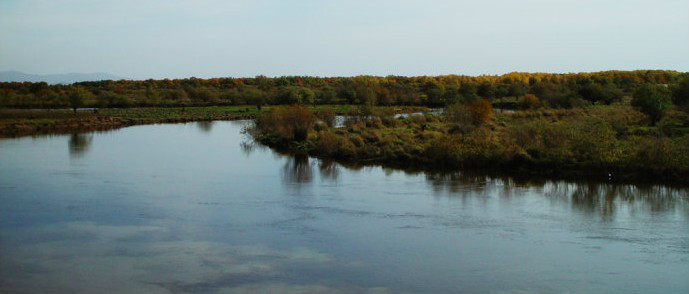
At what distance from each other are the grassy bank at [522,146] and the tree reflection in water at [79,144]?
967 cm

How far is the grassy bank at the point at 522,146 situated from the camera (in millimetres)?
23000

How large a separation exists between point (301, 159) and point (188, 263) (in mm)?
17117

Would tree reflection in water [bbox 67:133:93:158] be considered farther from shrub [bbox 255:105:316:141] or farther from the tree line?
the tree line

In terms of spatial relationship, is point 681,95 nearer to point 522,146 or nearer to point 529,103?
point 522,146

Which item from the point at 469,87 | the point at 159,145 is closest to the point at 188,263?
the point at 159,145

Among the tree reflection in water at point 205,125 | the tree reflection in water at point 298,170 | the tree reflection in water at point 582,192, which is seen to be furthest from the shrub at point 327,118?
the tree reflection in water at point 582,192

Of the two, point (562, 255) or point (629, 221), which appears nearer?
point (562, 255)

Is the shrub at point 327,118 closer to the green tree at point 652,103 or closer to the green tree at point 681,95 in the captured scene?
the green tree at point 652,103

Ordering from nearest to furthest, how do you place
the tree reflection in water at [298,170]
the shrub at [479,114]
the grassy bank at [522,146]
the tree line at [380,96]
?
the grassy bank at [522,146] → the tree reflection in water at [298,170] → the shrub at [479,114] → the tree line at [380,96]

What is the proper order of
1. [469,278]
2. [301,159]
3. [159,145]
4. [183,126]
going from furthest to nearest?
[183,126]
[159,145]
[301,159]
[469,278]

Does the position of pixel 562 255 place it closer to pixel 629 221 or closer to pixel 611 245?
pixel 611 245

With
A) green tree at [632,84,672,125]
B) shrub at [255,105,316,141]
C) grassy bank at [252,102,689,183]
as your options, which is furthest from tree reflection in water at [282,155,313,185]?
green tree at [632,84,672,125]

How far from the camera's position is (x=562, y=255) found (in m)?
14.0

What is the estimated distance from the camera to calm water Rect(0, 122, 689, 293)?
1263 cm
